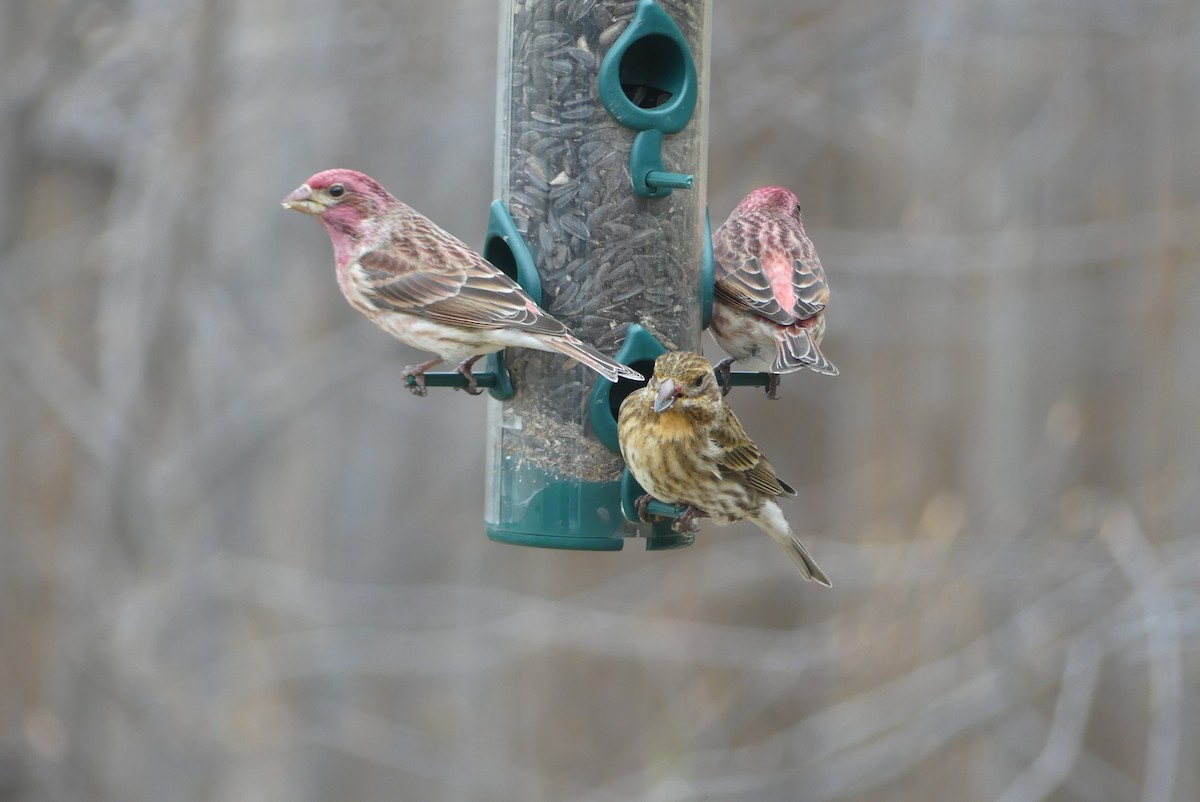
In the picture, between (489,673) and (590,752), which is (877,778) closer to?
(590,752)

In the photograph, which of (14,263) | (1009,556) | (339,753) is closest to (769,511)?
(1009,556)

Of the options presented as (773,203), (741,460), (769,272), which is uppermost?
(773,203)

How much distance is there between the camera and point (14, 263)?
926 cm

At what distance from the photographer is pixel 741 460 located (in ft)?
18.8

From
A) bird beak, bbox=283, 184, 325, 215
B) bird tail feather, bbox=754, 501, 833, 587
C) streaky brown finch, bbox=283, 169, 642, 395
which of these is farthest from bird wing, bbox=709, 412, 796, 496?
bird beak, bbox=283, 184, 325, 215

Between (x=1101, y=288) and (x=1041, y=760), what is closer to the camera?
(x=1041, y=760)

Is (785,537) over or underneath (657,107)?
underneath

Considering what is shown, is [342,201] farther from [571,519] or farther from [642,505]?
[642,505]

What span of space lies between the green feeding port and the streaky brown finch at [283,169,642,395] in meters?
0.72

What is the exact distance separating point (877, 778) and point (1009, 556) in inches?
58.7

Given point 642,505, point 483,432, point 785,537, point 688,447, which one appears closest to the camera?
point 688,447

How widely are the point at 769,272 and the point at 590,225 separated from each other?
83 cm

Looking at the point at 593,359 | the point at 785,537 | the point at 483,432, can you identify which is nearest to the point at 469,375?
the point at 593,359

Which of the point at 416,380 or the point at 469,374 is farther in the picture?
the point at 469,374
